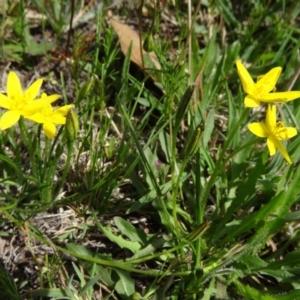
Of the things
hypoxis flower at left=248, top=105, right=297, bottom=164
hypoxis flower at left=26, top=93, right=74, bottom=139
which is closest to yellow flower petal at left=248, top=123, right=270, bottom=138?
hypoxis flower at left=248, top=105, right=297, bottom=164

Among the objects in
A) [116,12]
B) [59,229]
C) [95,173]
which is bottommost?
[59,229]

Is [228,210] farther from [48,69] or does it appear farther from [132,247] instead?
[48,69]

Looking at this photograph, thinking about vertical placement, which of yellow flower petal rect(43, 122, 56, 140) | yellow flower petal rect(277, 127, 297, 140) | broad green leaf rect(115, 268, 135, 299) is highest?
yellow flower petal rect(277, 127, 297, 140)

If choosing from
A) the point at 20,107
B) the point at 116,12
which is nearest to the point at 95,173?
the point at 20,107

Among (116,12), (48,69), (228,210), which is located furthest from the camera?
(116,12)

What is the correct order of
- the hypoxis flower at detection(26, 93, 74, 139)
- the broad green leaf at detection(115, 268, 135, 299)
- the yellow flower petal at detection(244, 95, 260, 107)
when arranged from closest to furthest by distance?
the yellow flower petal at detection(244, 95, 260, 107), the hypoxis flower at detection(26, 93, 74, 139), the broad green leaf at detection(115, 268, 135, 299)

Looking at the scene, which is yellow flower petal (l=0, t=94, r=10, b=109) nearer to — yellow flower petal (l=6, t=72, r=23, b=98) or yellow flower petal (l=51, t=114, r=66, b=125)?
yellow flower petal (l=6, t=72, r=23, b=98)

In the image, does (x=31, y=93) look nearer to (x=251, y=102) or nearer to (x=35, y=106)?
(x=35, y=106)
